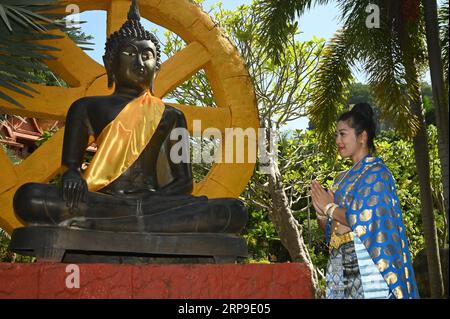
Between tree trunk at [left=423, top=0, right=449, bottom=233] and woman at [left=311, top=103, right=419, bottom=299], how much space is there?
1888 millimetres

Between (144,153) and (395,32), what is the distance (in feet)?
15.2

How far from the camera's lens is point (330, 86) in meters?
7.97

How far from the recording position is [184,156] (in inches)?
191

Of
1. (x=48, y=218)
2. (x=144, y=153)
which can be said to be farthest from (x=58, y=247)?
(x=144, y=153)

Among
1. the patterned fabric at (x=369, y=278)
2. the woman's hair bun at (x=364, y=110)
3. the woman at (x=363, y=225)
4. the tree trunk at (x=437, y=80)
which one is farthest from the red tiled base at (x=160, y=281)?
the tree trunk at (x=437, y=80)

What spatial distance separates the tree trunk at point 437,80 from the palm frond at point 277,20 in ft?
5.35

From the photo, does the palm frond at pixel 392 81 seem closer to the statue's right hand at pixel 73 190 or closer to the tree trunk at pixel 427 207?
the tree trunk at pixel 427 207

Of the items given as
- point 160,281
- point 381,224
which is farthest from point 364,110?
point 160,281

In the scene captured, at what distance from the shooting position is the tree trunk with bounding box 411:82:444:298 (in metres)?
7.47

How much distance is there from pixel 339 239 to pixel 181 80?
3.80m

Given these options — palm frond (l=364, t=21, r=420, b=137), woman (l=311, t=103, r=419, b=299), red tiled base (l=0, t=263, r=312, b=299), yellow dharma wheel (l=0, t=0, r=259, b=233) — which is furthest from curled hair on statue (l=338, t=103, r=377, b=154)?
palm frond (l=364, t=21, r=420, b=137)

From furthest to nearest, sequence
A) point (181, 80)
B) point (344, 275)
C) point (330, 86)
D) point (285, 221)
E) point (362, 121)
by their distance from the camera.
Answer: point (285, 221) < point (330, 86) < point (181, 80) < point (362, 121) < point (344, 275)

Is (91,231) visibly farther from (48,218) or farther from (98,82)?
(98,82)

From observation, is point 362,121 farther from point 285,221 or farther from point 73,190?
point 285,221
